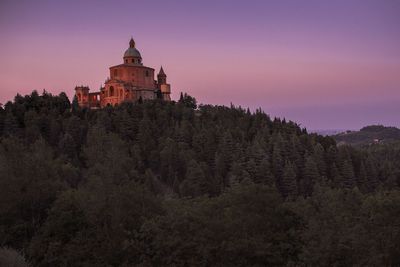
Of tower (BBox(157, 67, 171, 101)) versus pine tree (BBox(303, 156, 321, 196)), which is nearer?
pine tree (BBox(303, 156, 321, 196))

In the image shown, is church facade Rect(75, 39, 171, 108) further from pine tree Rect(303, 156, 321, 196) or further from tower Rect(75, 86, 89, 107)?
pine tree Rect(303, 156, 321, 196)

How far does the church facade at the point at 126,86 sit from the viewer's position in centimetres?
10000

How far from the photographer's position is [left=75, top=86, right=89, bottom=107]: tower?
102m

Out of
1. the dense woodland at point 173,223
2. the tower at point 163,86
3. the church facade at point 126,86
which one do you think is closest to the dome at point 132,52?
the church facade at point 126,86

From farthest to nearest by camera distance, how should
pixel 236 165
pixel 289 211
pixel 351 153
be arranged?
pixel 351 153, pixel 236 165, pixel 289 211

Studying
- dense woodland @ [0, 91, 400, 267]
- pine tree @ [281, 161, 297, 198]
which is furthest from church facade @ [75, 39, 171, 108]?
dense woodland @ [0, 91, 400, 267]

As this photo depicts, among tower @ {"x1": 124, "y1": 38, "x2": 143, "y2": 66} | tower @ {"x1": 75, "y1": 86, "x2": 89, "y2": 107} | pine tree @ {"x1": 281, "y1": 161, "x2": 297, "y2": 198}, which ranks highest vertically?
tower @ {"x1": 124, "y1": 38, "x2": 143, "y2": 66}

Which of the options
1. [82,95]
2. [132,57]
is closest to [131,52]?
[132,57]

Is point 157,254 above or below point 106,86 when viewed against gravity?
below

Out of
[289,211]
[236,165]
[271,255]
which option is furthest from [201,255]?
[236,165]

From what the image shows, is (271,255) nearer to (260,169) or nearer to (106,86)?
(260,169)

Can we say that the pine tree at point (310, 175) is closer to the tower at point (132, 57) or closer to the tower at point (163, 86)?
the tower at point (163, 86)

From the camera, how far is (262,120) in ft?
337

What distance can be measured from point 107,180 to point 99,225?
3.02m
